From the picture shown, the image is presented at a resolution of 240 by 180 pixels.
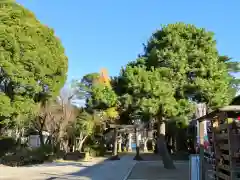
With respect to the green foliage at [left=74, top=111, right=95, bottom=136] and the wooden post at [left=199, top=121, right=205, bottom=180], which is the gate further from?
the green foliage at [left=74, top=111, right=95, bottom=136]

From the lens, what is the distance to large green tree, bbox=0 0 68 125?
A: 17.0 m

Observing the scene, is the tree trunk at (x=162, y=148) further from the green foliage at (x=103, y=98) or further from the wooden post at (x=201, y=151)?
the wooden post at (x=201, y=151)

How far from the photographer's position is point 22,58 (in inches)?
694

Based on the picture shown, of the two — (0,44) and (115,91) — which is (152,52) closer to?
(115,91)

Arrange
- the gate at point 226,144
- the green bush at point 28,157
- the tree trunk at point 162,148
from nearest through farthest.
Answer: the gate at point 226,144 → the tree trunk at point 162,148 → the green bush at point 28,157

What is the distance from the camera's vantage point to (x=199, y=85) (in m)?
16.3

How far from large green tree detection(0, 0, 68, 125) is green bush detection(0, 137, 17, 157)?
407 inches

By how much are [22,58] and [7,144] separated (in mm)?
13699

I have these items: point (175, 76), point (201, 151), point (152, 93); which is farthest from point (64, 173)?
point (201, 151)

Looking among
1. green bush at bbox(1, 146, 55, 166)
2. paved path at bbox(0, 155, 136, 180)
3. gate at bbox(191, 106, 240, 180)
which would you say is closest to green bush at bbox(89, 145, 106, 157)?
green bush at bbox(1, 146, 55, 166)

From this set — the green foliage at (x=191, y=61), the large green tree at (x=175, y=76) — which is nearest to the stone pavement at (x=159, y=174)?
the large green tree at (x=175, y=76)

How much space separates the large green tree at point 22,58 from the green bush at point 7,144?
10341mm

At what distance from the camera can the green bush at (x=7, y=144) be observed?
1110 inches

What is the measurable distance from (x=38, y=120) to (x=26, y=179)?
1582cm
